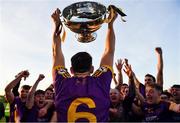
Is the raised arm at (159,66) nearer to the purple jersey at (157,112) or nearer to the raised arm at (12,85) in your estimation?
the purple jersey at (157,112)

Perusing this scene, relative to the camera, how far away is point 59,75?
3.83 m

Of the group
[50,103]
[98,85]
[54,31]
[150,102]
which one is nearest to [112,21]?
[54,31]

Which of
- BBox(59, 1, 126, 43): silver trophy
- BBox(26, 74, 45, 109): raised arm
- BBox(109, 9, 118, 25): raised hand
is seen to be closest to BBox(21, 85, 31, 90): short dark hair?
BBox(26, 74, 45, 109): raised arm

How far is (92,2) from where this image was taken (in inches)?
202

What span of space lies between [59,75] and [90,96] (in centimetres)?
42

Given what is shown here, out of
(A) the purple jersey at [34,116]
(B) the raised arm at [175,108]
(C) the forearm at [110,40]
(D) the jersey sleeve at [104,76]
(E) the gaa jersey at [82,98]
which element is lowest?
(A) the purple jersey at [34,116]

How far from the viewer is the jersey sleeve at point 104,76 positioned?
3770 mm

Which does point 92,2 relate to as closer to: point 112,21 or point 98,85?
point 112,21

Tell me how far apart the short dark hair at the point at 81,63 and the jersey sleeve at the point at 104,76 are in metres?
0.12

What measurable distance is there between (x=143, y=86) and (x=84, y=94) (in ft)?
15.7

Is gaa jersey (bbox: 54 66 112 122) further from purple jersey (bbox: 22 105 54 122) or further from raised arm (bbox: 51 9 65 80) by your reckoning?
purple jersey (bbox: 22 105 54 122)

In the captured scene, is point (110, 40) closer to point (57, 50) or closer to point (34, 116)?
point (57, 50)

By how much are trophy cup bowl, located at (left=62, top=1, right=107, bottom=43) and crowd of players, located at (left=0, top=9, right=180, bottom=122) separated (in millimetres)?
654

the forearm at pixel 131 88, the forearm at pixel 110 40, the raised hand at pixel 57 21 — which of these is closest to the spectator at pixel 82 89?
the forearm at pixel 110 40
